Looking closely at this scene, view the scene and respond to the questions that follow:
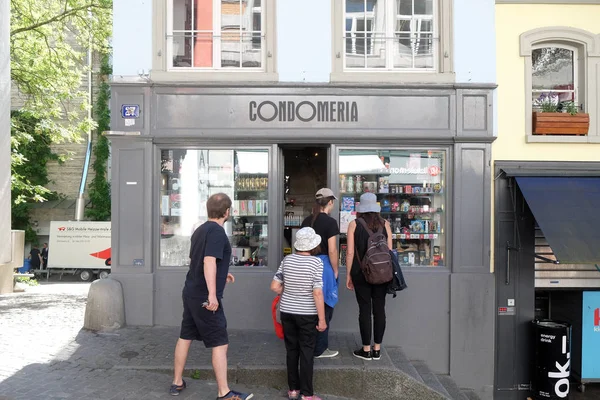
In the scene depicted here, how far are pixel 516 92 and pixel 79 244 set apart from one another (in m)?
18.9

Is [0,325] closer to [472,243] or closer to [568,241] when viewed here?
[472,243]

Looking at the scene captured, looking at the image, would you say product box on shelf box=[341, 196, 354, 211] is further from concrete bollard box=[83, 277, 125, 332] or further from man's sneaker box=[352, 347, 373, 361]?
concrete bollard box=[83, 277, 125, 332]

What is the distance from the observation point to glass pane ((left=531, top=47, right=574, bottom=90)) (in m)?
8.30

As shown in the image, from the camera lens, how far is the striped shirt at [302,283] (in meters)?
5.01

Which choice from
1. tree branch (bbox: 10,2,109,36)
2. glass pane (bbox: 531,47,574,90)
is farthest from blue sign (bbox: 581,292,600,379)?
tree branch (bbox: 10,2,109,36)

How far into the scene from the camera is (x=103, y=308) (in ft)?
23.6

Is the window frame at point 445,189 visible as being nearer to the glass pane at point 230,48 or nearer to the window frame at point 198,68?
the window frame at point 198,68

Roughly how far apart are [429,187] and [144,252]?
434 centimetres

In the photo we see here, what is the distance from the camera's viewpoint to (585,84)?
819 centimetres

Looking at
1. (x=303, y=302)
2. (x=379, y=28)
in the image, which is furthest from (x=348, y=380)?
(x=379, y=28)

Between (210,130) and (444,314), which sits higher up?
(210,130)

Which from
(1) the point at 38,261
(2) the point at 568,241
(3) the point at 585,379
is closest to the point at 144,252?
(2) the point at 568,241

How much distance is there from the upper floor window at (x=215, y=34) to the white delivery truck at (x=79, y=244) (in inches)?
612

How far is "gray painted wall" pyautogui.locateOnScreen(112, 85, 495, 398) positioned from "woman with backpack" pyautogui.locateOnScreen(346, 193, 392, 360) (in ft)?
4.73
